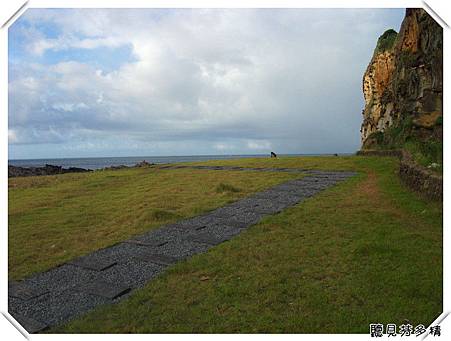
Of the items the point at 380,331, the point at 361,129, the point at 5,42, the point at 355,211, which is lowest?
the point at 380,331

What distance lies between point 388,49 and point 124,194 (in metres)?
38.1

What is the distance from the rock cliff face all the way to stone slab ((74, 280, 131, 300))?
14714 millimetres

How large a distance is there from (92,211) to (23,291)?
548 centimetres

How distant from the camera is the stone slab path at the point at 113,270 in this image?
4133 mm

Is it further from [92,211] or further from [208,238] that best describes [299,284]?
[92,211]

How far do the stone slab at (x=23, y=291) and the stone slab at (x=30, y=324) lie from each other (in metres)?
0.50

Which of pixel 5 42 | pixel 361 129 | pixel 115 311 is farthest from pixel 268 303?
pixel 361 129

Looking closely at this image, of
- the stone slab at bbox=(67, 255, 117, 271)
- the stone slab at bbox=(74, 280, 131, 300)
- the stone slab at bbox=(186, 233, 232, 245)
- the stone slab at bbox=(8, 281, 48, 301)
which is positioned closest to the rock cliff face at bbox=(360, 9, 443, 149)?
the stone slab at bbox=(186, 233, 232, 245)

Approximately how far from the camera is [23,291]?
465 centimetres

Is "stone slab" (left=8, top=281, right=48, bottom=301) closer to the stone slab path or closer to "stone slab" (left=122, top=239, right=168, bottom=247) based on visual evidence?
the stone slab path

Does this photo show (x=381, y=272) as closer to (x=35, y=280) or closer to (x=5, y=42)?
(x=35, y=280)

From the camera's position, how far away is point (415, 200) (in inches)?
362

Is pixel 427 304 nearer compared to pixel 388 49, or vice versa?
pixel 427 304

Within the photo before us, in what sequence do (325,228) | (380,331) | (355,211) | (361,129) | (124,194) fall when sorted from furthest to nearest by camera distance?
(361,129), (124,194), (355,211), (325,228), (380,331)
